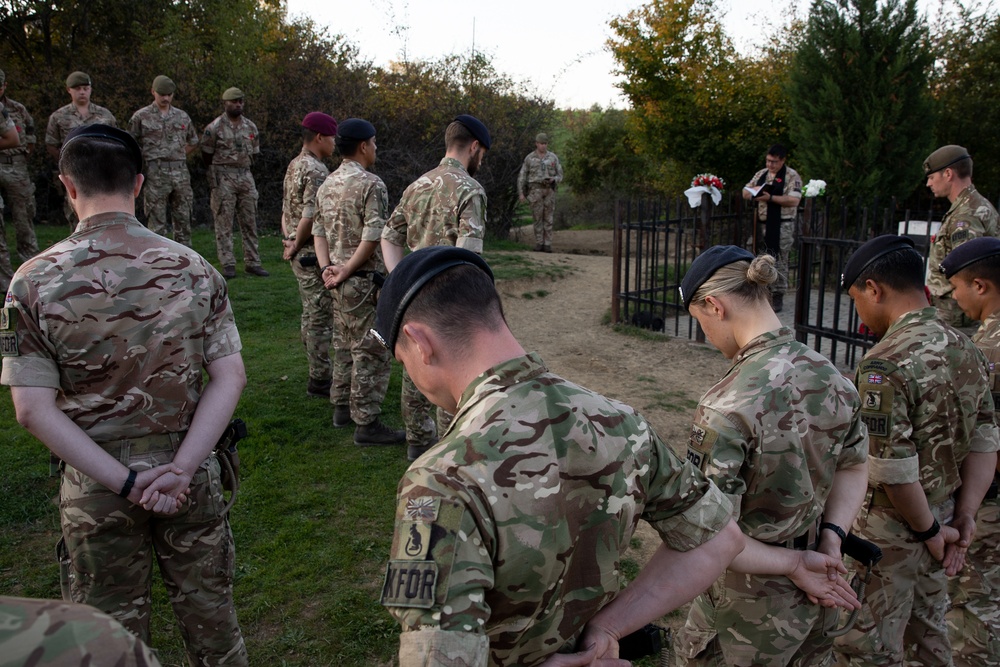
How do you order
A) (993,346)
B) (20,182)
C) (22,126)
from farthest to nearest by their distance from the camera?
(22,126), (20,182), (993,346)

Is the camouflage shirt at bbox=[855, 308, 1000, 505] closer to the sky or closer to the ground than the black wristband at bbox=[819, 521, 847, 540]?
closer to the sky

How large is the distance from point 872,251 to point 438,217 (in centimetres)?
281

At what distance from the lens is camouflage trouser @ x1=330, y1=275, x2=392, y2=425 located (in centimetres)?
557

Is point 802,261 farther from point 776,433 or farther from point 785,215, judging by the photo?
point 776,433

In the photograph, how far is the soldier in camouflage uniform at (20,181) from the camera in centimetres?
912

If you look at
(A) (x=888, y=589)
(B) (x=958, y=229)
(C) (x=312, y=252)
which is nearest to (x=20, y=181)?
(C) (x=312, y=252)

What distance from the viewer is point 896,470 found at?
9.17 ft

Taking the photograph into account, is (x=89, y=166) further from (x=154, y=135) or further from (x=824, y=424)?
(x=154, y=135)

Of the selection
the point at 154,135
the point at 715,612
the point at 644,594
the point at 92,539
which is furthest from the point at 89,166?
the point at 154,135

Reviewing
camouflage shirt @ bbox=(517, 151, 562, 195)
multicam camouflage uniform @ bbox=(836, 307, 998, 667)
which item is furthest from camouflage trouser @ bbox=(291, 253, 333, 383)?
camouflage shirt @ bbox=(517, 151, 562, 195)

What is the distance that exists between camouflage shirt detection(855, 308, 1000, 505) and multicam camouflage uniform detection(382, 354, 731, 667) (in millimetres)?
1545

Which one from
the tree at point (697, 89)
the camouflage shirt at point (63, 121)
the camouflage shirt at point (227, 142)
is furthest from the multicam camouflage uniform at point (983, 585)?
the tree at point (697, 89)

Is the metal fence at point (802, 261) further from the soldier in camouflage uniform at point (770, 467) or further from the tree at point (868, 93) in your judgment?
the soldier in camouflage uniform at point (770, 467)

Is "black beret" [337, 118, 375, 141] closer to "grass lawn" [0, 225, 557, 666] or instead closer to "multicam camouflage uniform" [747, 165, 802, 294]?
"grass lawn" [0, 225, 557, 666]
